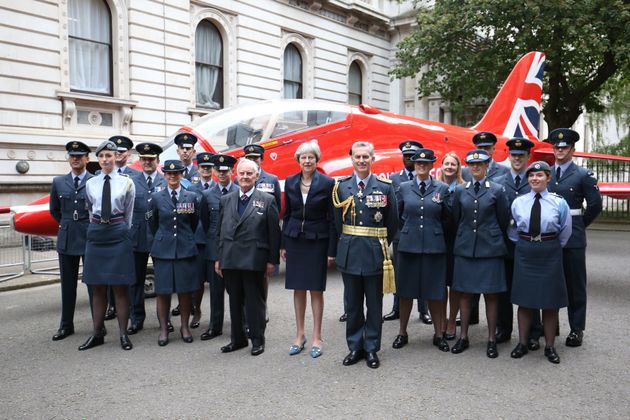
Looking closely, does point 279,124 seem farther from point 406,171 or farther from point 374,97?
point 374,97

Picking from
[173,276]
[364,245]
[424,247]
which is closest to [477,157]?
[424,247]

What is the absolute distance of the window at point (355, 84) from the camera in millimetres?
22078

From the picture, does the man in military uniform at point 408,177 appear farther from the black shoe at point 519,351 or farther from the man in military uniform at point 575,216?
the man in military uniform at point 575,216

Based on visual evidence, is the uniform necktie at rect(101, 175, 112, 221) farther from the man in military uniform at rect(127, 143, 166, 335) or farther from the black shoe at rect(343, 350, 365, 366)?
the black shoe at rect(343, 350, 365, 366)

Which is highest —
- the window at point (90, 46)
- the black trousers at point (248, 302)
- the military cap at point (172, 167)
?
the window at point (90, 46)

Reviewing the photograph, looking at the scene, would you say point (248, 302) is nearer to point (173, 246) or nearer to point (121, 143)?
point (173, 246)

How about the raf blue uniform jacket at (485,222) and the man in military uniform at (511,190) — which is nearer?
the raf blue uniform jacket at (485,222)

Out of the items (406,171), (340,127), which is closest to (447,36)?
(340,127)

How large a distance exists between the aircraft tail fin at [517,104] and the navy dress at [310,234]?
7.86 meters

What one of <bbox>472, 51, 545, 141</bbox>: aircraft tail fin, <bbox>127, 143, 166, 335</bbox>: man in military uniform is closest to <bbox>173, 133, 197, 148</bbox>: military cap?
<bbox>127, 143, 166, 335</bbox>: man in military uniform

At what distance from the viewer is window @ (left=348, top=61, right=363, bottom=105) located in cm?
2208

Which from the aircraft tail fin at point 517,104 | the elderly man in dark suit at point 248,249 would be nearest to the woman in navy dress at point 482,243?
the elderly man in dark suit at point 248,249

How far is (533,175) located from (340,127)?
468cm

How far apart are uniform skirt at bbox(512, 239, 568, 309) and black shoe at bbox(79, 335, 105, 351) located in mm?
3874
